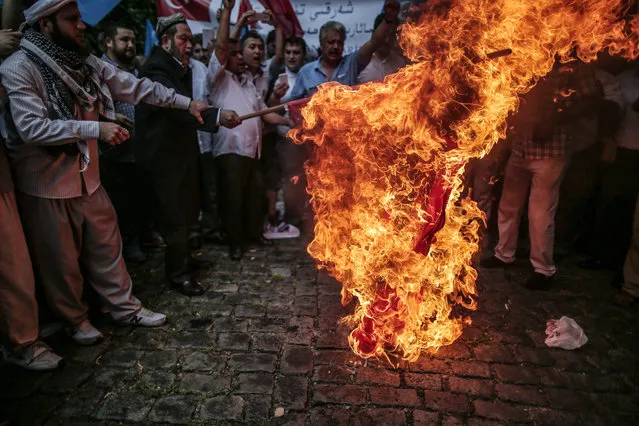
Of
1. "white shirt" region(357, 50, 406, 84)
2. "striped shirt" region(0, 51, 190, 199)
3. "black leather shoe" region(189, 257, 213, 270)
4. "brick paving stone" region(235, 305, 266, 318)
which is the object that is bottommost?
"brick paving stone" region(235, 305, 266, 318)

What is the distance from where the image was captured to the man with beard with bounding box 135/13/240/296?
5148 millimetres

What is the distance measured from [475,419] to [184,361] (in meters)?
2.62

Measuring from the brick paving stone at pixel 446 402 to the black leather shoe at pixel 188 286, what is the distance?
9.87 feet

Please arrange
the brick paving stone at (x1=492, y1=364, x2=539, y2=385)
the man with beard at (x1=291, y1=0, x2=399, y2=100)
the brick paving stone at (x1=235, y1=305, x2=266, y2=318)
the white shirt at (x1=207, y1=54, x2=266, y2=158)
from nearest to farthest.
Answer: the brick paving stone at (x1=492, y1=364, x2=539, y2=385) → the brick paving stone at (x1=235, y1=305, x2=266, y2=318) → the white shirt at (x1=207, y1=54, x2=266, y2=158) → the man with beard at (x1=291, y1=0, x2=399, y2=100)

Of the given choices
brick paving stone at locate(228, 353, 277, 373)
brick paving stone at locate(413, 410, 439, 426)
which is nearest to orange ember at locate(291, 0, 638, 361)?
brick paving stone at locate(413, 410, 439, 426)

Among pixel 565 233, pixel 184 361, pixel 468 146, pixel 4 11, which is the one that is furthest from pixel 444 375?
pixel 4 11

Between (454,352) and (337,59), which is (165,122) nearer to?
(337,59)

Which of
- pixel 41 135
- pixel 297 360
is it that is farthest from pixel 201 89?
pixel 297 360

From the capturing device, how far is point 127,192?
6.40 m

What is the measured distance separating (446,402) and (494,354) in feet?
3.15

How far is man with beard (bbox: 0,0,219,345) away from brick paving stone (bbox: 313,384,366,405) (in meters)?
2.04

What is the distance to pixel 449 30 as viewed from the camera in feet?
12.2

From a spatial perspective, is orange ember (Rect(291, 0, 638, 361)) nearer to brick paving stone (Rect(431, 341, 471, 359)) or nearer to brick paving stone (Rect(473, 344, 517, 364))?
brick paving stone (Rect(431, 341, 471, 359))

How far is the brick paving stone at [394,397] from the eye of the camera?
3.61m
